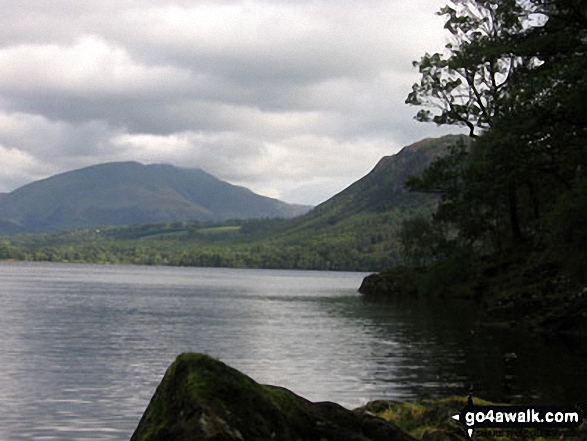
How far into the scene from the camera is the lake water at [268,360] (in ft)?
99.9

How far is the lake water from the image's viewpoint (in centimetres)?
3045

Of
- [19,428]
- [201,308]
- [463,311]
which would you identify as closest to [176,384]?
[19,428]

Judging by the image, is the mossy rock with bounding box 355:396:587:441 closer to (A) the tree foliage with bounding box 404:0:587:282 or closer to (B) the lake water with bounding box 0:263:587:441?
(B) the lake water with bounding box 0:263:587:441

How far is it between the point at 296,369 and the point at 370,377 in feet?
16.9

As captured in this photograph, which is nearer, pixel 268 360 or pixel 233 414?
pixel 233 414

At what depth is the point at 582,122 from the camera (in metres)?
44.9

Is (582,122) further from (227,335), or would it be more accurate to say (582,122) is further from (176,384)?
(176,384)

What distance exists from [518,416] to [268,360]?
34233 millimetres

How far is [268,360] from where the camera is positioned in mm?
46250

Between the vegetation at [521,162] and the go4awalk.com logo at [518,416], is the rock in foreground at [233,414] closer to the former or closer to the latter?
the go4awalk.com logo at [518,416]

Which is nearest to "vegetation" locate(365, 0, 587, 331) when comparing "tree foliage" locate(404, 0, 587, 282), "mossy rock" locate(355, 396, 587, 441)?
"tree foliage" locate(404, 0, 587, 282)

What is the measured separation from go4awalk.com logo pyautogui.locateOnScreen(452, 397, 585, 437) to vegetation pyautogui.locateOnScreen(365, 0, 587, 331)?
31609mm

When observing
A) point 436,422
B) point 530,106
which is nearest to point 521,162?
point 530,106

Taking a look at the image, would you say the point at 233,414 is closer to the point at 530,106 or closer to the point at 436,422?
the point at 436,422
